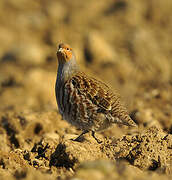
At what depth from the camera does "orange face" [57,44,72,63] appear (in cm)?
653

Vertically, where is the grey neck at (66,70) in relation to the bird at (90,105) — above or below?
above

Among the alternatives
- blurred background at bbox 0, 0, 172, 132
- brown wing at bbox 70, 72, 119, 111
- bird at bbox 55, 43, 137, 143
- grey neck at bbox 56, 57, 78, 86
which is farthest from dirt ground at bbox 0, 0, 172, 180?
grey neck at bbox 56, 57, 78, 86

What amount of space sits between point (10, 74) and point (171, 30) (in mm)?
7308

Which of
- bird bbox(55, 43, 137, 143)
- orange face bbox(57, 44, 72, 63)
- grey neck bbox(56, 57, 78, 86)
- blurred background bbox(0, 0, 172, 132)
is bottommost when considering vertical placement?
bird bbox(55, 43, 137, 143)

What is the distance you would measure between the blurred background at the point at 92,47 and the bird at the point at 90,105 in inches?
30.5

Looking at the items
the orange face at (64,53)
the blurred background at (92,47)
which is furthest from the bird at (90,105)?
the blurred background at (92,47)

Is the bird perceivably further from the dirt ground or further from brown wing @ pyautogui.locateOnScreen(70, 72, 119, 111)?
the dirt ground

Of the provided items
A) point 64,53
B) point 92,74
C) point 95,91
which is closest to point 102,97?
point 95,91

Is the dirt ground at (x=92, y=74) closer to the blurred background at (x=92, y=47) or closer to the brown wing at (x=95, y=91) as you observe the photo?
the blurred background at (x=92, y=47)

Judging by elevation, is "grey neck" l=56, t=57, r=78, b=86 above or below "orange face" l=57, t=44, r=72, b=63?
below

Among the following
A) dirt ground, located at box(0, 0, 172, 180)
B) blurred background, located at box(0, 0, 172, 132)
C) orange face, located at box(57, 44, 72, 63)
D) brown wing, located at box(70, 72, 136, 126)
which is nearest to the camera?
dirt ground, located at box(0, 0, 172, 180)

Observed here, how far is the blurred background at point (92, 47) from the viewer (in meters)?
10.3

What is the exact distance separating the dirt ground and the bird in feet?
0.80

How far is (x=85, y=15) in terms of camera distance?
18297mm
